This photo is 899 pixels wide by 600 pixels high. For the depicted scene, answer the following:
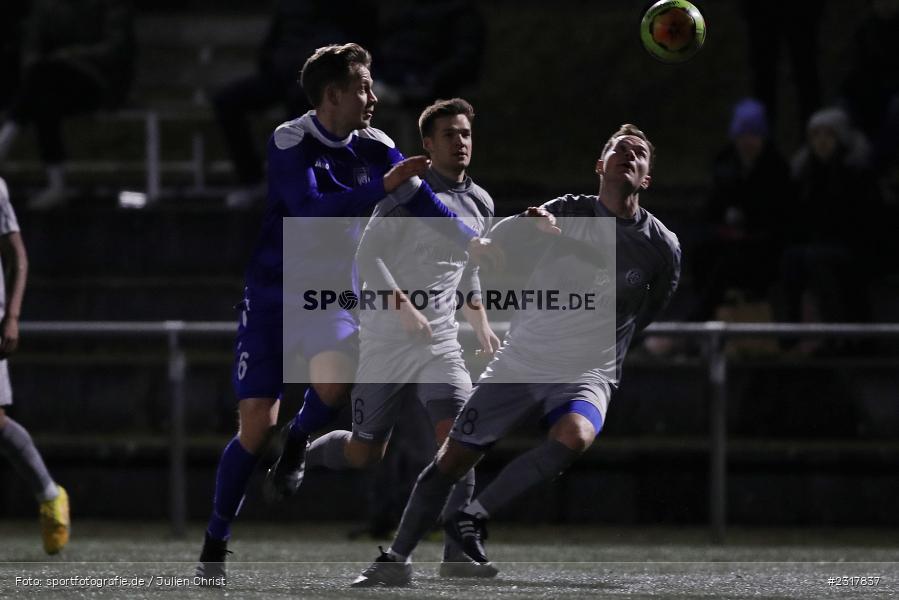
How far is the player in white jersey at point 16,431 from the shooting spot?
866 centimetres

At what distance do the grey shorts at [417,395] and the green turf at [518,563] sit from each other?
60cm

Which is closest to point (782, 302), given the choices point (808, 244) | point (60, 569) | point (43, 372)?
point (808, 244)

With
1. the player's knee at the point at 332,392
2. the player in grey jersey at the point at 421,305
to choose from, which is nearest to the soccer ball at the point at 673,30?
the player in grey jersey at the point at 421,305

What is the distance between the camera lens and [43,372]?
37.1 ft

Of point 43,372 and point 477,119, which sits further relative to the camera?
point 477,119

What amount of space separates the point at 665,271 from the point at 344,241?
1238 millimetres

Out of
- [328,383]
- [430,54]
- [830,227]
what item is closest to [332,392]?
[328,383]

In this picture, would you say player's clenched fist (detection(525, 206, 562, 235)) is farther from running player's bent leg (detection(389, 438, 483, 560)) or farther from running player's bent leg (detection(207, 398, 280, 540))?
running player's bent leg (detection(207, 398, 280, 540))

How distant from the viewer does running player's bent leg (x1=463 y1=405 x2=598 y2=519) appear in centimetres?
694

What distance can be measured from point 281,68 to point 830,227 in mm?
3724

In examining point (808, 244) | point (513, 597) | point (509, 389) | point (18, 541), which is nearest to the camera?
point (513, 597)

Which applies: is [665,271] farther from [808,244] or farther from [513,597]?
[808,244]

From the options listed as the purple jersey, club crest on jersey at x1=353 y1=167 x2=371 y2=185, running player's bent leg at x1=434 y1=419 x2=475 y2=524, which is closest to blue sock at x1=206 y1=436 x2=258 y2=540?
the purple jersey

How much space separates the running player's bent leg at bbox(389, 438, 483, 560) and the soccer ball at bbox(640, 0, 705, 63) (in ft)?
6.56
